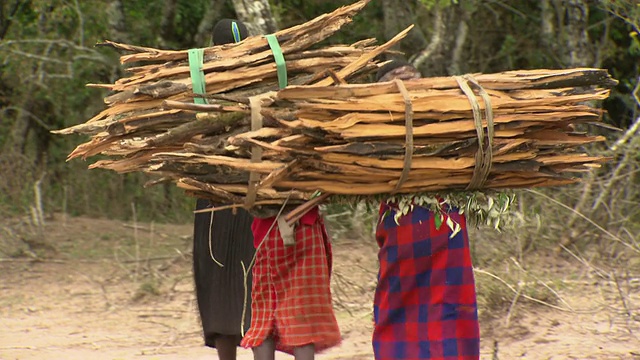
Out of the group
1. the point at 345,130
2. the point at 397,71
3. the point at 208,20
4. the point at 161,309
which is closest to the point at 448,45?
the point at 208,20

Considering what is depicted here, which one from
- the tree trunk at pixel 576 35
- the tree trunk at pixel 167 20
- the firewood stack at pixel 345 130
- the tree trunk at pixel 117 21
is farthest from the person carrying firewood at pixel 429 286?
the tree trunk at pixel 167 20

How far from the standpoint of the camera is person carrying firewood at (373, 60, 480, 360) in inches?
123

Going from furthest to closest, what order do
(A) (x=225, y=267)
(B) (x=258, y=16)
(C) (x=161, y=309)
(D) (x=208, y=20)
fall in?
1. (D) (x=208, y=20)
2. (C) (x=161, y=309)
3. (B) (x=258, y=16)
4. (A) (x=225, y=267)

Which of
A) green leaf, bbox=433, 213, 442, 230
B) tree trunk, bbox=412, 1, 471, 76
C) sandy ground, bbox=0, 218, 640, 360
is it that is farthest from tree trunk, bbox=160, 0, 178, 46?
green leaf, bbox=433, 213, 442, 230

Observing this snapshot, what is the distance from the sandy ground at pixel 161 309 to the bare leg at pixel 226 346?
891mm

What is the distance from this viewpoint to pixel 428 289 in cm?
315

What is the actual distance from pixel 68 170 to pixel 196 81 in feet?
22.9

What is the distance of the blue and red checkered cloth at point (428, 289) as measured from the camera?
10.3ft

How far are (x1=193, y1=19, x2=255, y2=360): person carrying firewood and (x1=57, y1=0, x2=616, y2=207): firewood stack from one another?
641mm

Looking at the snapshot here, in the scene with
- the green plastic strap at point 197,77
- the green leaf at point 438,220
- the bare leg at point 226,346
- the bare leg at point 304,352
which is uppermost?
the green plastic strap at point 197,77

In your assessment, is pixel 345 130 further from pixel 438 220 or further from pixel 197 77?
pixel 197 77

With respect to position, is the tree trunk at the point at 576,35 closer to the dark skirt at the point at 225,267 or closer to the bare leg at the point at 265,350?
the dark skirt at the point at 225,267

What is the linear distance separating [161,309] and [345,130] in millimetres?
3636

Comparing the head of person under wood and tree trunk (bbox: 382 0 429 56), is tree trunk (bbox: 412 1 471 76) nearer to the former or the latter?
tree trunk (bbox: 382 0 429 56)
